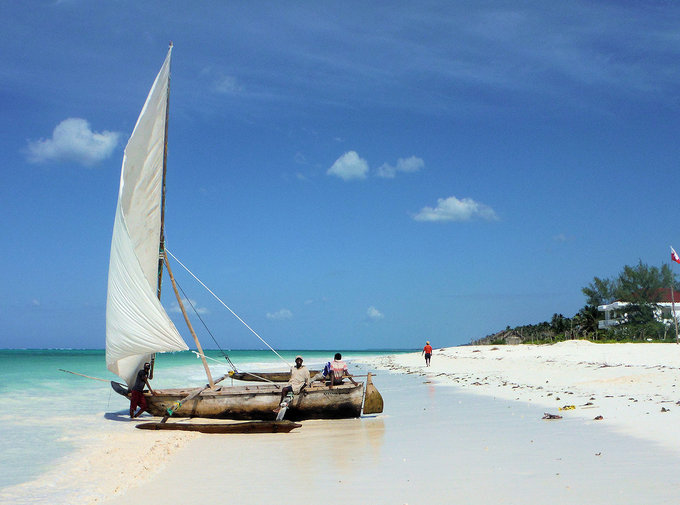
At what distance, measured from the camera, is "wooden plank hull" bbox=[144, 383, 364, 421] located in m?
14.8

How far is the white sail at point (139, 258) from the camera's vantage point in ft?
51.6

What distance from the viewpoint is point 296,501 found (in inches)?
277

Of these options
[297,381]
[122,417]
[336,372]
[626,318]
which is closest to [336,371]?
[336,372]

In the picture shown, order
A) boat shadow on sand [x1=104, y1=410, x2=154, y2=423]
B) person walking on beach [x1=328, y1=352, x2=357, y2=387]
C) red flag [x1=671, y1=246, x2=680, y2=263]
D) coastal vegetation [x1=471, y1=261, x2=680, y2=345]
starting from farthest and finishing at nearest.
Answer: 1. coastal vegetation [x1=471, y1=261, x2=680, y2=345]
2. red flag [x1=671, y1=246, x2=680, y2=263]
3. boat shadow on sand [x1=104, y1=410, x2=154, y2=423]
4. person walking on beach [x1=328, y1=352, x2=357, y2=387]

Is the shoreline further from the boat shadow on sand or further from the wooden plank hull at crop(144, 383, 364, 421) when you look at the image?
the boat shadow on sand

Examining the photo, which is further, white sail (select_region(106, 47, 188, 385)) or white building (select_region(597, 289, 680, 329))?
white building (select_region(597, 289, 680, 329))

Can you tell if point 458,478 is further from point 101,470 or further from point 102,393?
point 102,393

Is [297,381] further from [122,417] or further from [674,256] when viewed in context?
[674,256]

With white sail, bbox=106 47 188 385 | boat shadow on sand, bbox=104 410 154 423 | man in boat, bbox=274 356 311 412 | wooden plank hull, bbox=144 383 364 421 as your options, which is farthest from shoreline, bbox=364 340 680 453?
boat shadow on sand, bbox=104 410 154 423

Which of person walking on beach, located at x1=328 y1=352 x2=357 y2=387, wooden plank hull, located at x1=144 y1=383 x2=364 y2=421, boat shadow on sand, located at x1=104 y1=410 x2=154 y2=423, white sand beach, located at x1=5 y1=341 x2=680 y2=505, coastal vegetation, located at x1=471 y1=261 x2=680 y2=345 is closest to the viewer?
white sand beach, located at x1=5 y1=341 x2=680 y2=505

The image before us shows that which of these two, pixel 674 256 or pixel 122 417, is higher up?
pixel 674 256

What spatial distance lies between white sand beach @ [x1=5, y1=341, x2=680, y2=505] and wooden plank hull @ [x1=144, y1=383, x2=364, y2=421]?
0.38m

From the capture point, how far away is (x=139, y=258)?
16484 mm

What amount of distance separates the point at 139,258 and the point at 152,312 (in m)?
1.77
